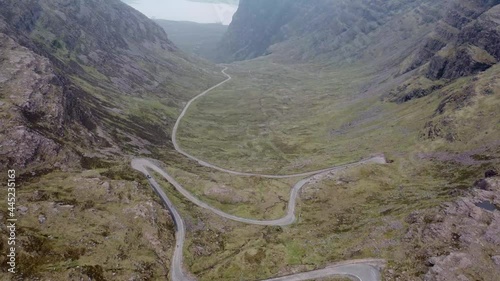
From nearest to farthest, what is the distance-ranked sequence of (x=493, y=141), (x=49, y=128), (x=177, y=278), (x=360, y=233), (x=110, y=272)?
(x=110, y=272) < (x=177, y=278) < (x=360, y=233) < (x=49, y=128) < (x=493, y=141)

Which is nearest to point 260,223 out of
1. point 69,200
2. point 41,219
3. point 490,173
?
point 69,200

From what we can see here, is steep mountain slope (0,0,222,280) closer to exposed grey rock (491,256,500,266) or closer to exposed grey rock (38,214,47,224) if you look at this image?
exposed grey rock (38,214,47,224)

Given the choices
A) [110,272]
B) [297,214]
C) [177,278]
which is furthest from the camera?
[297,214]

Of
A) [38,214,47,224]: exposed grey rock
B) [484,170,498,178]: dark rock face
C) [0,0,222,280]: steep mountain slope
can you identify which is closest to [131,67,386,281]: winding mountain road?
[0,0,222,280]: steep mountain slope

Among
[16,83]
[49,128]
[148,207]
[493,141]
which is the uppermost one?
[493,141]

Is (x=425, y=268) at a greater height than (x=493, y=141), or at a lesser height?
lesser

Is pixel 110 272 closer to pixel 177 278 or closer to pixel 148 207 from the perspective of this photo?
pixel 177 278

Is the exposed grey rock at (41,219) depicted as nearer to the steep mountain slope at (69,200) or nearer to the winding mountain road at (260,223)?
the steep mountain slope at (69,200)

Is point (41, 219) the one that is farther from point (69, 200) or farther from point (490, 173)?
point (490, 173)

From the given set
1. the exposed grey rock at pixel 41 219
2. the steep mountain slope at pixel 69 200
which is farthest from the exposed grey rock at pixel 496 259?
the exposed grey rock at pixel 41 219

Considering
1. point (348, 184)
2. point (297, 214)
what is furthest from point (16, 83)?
point (348, 184)

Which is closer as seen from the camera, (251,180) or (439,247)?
(439,247)
